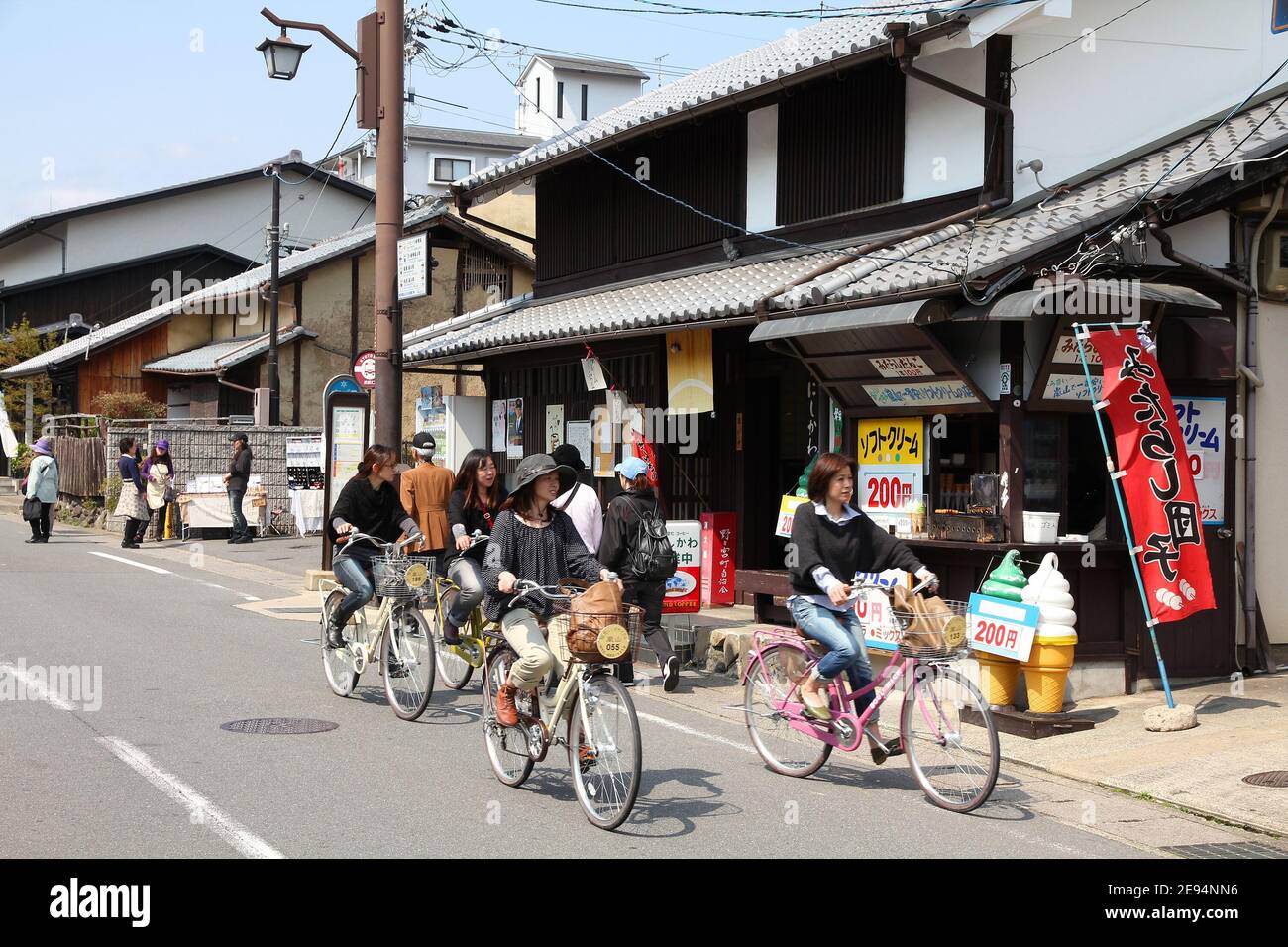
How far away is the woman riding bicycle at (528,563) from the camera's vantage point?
23.1 ft

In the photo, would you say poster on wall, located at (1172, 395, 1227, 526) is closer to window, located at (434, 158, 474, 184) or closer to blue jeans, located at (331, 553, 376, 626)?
blue jeans, located at (331, 553, 376, 626)

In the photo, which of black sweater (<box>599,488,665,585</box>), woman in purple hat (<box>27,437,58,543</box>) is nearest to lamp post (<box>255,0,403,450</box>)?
black sweater (<box>599,488,665,585</box>)

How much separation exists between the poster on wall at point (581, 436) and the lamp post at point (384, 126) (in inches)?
96.0

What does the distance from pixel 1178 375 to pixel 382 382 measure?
29.9 ft

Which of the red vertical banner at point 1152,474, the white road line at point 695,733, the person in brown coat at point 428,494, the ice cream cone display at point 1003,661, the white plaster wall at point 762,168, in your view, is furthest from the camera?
the white plaster wall at point 762,168

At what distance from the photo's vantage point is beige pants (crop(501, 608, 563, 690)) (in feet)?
22.7

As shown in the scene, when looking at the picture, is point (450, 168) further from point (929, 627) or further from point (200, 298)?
point (929, 627)

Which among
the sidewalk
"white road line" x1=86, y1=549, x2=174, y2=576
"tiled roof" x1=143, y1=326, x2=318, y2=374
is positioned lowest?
the sidewalk

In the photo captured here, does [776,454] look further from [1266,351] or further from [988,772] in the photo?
[988,772]

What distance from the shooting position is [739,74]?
16.5 m

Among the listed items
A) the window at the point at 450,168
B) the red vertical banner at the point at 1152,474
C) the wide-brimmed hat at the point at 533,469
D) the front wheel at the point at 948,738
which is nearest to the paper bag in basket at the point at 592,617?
the wide-brimmed hat at the point at 533,469

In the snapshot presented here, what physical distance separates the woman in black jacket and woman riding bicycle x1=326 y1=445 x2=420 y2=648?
6.05 feet

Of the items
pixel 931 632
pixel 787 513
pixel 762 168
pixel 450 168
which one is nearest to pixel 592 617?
pixel 931 632

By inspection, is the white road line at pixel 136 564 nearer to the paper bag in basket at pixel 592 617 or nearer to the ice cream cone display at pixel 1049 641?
the ice cream cone display at pixel 1049 641
